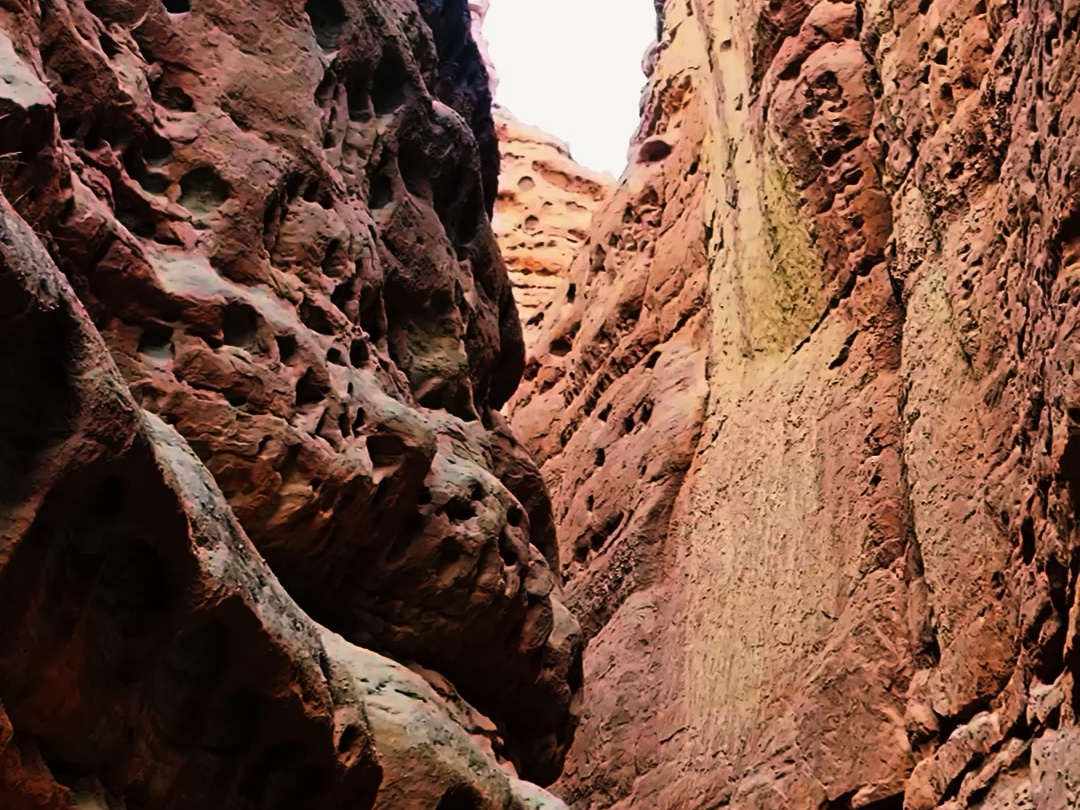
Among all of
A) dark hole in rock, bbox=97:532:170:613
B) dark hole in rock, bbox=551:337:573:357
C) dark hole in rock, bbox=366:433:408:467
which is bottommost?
dark hole in rock, bbox=97:532:170:613

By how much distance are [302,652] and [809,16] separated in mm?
7213

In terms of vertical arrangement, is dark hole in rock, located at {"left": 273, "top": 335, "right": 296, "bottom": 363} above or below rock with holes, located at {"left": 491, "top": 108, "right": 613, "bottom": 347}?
below

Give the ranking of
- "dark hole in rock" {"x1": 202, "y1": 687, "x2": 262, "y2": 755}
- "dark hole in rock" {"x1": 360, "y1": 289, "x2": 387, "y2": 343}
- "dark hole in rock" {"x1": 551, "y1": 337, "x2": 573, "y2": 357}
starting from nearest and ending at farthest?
"dark hole in rock" {"x1": 202, "y1": 687, "x2": 262, "y2": 755} → "dark hole in rock" {"x1": 360, "y1": 289, "x2": 387, "y2": 343} → "dark hole in rock" {"x1": 551, "y1": 337, "x2": 573, "y2": 357}

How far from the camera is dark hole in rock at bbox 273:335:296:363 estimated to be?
4828mm

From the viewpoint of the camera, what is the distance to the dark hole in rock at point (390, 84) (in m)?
6.47

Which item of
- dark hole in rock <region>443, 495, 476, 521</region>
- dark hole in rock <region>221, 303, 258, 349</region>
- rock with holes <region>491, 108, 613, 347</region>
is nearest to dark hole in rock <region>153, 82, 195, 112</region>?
dark hole in rock <region>221, 303, 258, 349</region>

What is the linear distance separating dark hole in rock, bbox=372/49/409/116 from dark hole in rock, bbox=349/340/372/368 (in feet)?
4.68

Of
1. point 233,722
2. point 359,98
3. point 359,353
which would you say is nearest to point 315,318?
point 359,353

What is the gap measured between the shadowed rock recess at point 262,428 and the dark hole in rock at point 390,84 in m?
0.01

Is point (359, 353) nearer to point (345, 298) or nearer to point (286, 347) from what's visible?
point (345, 298)

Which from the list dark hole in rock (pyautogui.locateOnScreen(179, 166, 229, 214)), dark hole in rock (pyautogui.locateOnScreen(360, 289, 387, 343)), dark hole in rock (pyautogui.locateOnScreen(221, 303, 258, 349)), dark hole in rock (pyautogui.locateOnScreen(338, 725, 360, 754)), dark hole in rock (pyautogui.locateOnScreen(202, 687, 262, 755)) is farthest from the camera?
dark hole in rock (pyautogui.locateOnScreen(360, 289, 387, 343))

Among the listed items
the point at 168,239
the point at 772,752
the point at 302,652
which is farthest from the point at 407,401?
the point at 772,752

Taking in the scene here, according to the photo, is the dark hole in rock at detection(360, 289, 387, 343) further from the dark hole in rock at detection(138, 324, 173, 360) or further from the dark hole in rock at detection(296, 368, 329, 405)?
the dark hole in rock at detection(138, 324, 173, 360)

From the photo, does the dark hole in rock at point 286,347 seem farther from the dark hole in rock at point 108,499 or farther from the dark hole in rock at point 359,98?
the dark hole in rock at point 108,499
